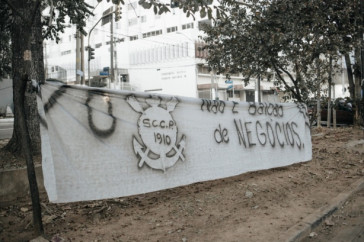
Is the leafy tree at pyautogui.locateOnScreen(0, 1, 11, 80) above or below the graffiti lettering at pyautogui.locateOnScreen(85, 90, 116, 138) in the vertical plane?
above

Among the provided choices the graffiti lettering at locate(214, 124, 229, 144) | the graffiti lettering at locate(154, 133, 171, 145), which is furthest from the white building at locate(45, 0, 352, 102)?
the graffiti lettering at locate(154, 133, 171, 145)

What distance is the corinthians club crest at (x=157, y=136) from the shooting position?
14.6 feet

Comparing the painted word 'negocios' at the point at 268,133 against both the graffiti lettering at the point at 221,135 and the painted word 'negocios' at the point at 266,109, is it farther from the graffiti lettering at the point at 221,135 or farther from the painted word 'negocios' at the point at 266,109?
the graffiti lettering at the point at 221,135

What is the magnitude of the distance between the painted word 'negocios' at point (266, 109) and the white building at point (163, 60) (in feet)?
105

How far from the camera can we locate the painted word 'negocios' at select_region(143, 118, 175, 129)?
178 inches

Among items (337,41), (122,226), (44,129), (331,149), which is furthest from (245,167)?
(337,41)

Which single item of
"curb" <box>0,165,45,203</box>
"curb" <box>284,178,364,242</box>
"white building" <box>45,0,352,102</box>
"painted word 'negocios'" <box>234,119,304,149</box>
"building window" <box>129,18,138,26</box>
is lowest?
"curb" <box>284,178,364,242</box>

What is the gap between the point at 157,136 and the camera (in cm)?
461

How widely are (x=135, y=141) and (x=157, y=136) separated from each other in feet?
1.22

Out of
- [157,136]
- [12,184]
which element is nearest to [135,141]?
[157,136]

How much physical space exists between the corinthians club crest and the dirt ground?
0.65 metres

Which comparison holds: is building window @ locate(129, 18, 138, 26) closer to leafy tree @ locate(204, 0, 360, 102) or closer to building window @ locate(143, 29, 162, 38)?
building window @ locate(143, 29, 162, 38)

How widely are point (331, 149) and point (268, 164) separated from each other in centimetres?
403

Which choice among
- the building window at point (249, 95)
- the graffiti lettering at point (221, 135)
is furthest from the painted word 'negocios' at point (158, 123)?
the building window at point (249, 95)
